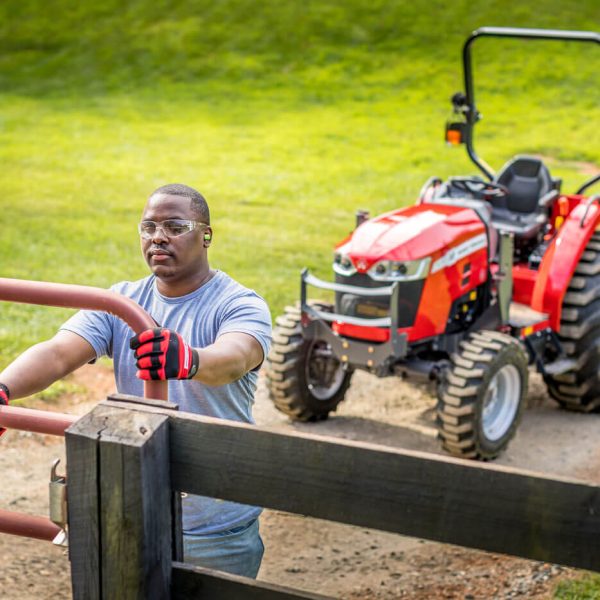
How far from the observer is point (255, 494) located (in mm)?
2383

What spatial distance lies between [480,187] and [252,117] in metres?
15.2

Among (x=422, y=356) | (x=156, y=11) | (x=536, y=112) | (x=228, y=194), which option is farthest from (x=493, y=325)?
(x=156, y=11)

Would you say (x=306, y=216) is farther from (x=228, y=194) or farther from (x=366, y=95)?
(x=366, y=95)

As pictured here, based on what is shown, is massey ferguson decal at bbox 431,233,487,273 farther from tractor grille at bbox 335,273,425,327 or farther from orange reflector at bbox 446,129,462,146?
orange reflector at bbox 446,129,462,146

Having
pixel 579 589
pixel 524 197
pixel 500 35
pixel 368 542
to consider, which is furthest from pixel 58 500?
pixel 500 35

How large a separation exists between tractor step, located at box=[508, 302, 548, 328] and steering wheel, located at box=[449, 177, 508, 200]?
75 cm

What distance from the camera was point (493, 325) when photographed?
7.06 metres

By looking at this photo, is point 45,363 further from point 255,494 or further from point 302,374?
point 302,374

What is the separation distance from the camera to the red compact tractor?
6.57m

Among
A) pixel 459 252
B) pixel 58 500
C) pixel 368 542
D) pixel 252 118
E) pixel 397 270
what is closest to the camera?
pixel 58 500

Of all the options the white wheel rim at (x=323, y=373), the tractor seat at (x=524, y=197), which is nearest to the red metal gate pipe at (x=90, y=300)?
the white wheel rim at (x=323, y=373)

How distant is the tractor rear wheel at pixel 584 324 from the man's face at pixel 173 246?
4485 mm

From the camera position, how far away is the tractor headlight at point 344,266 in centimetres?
670

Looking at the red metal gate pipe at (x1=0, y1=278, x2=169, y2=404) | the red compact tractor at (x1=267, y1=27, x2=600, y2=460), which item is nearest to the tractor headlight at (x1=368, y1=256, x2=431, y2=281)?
the red compact tractor at (x1=267, y1=27, x2=600, y2=460)
